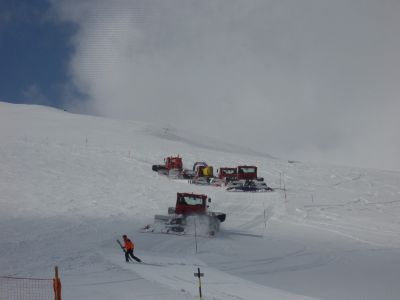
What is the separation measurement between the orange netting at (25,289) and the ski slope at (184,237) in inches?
24.6

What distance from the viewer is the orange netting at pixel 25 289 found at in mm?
10594

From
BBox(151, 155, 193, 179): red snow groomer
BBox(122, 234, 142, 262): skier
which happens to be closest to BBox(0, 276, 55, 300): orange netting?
BBox(122, 234, 142, 262): skier

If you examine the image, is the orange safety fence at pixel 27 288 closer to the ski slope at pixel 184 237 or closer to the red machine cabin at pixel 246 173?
the ski slope at pixel 184 237

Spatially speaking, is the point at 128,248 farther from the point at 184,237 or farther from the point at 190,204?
the point at 190,204

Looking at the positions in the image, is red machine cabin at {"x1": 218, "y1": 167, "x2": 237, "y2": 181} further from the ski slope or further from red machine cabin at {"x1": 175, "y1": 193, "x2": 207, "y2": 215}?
red machine cabin at {"x1": 175, "y1": 193, "x2": 207, "y2": 215}

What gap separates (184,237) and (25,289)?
891cm

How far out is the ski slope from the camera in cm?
1245

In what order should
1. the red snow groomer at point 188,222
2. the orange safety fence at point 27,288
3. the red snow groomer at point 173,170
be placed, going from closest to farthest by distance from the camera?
the orange safety fence at point 27,288 → the red snow groomer at point 188,222 → the red snow groomer at point 173,170

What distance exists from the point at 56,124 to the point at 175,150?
24.1 meters

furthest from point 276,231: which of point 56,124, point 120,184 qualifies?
point 56,124

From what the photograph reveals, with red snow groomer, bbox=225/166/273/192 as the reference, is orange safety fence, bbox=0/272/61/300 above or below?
below

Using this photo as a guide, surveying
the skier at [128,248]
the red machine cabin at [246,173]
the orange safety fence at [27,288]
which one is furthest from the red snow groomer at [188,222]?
the red machine cabin at [246,173]

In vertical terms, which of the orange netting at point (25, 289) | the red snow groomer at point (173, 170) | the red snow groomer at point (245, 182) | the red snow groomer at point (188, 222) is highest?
the red snow groomer at point (173, 170)

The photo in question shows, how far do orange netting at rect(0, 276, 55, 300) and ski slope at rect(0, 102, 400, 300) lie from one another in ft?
2.05
